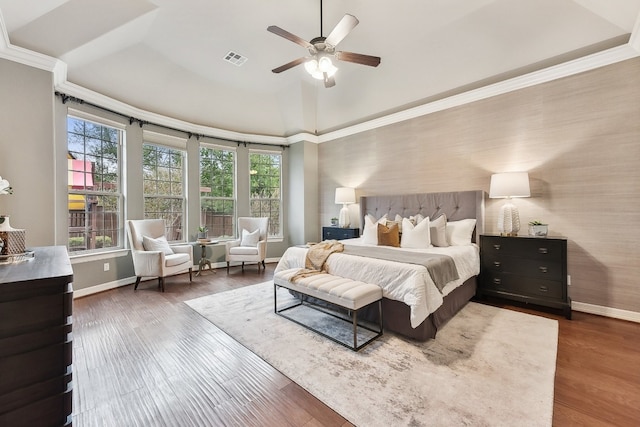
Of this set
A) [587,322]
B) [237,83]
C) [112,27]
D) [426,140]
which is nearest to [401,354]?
[587,322]

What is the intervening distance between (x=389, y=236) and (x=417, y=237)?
0.38m

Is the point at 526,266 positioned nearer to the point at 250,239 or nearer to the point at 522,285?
the point at 522,285

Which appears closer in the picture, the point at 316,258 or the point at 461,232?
the point at 316,258

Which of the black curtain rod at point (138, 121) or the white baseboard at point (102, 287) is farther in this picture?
the white baseboard at point (102, 287)

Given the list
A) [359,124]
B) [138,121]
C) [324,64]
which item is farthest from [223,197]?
[324,64]

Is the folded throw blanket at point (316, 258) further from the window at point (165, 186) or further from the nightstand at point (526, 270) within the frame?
the window at point (165, 186)

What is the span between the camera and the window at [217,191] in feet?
18.7

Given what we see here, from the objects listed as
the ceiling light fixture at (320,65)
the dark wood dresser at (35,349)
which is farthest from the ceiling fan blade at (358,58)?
the dark wood dresser at (35,349)

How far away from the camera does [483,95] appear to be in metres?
3.98

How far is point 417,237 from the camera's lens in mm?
3680

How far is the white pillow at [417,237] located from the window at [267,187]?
3593mm

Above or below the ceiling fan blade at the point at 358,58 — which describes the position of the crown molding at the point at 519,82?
above

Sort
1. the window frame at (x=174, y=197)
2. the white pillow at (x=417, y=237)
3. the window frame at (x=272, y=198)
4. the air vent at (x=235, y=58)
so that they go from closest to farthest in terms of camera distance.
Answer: the white pillow at (x=417, y=237) < the air vent at (x=235, y=58) < the window frame at (x=174, y=197) < the window frame at (x=272, y=198)

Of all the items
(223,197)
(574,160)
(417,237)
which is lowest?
(417,237)
